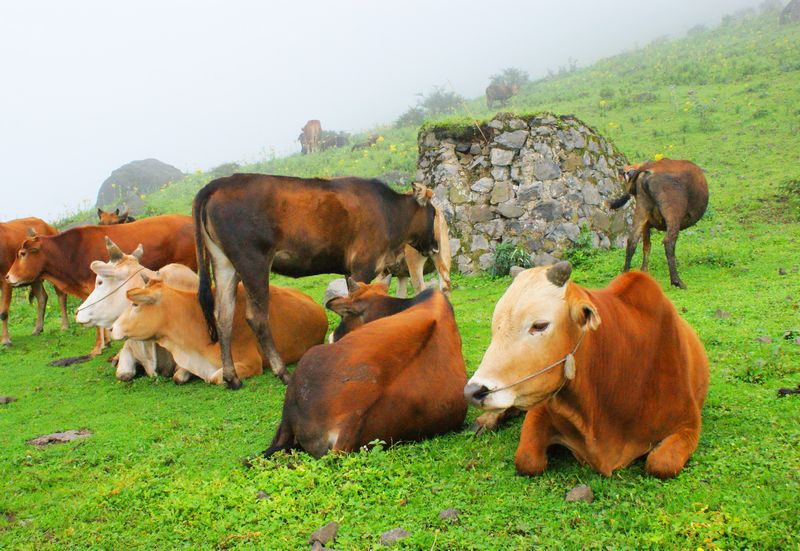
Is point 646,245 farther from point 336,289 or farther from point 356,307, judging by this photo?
point 356,307

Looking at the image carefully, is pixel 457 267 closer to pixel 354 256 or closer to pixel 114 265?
pixel 354 256

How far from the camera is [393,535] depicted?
12.9 feet

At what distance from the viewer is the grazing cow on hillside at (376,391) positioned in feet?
16.6

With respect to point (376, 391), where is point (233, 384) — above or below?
below

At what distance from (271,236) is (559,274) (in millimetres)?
4532

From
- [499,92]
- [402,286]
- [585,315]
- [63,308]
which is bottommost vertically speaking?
[402,286]

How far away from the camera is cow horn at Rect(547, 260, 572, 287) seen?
3896 mm

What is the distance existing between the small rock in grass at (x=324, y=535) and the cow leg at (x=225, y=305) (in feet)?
13.2

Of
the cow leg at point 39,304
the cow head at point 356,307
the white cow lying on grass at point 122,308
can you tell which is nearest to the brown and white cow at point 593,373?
the cow head at point 356,307

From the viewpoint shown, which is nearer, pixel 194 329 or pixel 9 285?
pixel 194 329

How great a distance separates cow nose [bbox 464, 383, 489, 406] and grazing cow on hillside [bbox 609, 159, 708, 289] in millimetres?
8015

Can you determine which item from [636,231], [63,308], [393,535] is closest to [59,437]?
[393,535]

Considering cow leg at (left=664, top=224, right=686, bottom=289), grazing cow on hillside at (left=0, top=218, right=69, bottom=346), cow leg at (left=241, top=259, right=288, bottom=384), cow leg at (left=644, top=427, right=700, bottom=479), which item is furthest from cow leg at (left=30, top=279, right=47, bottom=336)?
cow leg at (left=644, top=427, right=700, bottom=479)

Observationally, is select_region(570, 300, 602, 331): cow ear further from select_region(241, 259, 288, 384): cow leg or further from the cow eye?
select_region(241, 259, 288, 384): cow leg
